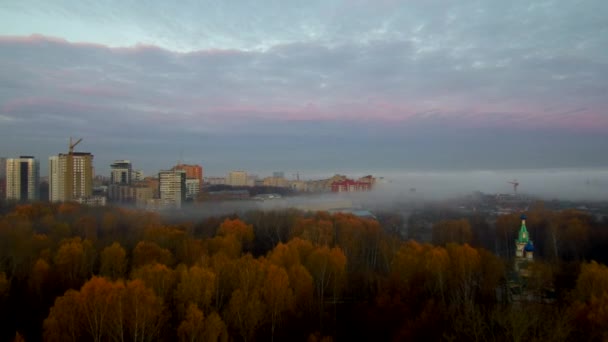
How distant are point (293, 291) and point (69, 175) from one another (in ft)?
151

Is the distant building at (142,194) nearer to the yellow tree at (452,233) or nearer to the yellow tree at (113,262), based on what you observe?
the yellow tree at (452,233)

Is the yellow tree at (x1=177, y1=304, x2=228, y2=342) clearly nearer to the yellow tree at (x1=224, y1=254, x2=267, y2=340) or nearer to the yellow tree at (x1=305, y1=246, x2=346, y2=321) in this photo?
the yellow tree at (x1=224, y1=254, x2=267, y2=340)

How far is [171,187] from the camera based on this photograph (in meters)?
55.5

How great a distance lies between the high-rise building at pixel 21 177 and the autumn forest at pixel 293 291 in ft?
119

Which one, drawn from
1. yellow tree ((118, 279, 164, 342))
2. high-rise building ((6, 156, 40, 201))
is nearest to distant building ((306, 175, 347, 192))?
high-rise building ((6, 156, 40, 201))

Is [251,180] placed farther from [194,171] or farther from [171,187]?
[171,187]

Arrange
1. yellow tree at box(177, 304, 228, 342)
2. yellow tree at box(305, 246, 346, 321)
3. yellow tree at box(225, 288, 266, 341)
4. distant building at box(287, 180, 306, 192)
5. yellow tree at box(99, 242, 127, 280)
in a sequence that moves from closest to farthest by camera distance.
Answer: yellow tree at box(177, 304, 228, 342) → yellow tree at box(225, 288, 266, 341) → yellow tree at box(305, 246, 346, 321) → yellow tree at box(99, 242, 127, 280) → distant building at box(287, 180, 306, 192)

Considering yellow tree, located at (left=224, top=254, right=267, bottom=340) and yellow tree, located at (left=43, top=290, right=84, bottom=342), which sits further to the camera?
yellow tree, located at (left=224, top=254, right=267, bottom=340)

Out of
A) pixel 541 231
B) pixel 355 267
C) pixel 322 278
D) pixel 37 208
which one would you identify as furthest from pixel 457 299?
pixel 37 208

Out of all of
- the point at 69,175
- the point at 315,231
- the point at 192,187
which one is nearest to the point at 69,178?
the point at 69,175

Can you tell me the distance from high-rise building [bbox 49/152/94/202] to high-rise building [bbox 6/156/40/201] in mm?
5390

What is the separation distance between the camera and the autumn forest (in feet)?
38.8

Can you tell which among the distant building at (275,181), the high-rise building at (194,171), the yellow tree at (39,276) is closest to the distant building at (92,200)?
the high-rise building at (194,171)

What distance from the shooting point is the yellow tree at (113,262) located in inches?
776
